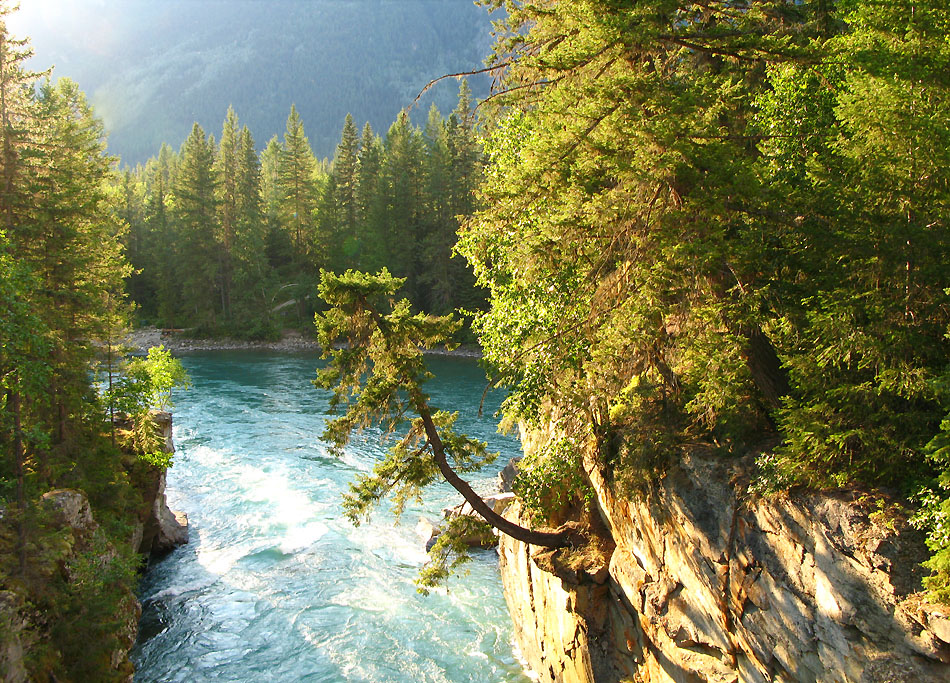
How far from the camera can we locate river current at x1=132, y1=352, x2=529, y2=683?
46.5 ft

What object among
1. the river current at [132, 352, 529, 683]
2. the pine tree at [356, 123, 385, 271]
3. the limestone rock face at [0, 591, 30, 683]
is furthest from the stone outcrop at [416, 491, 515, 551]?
the pine tree at [356, 123, 385, 271]

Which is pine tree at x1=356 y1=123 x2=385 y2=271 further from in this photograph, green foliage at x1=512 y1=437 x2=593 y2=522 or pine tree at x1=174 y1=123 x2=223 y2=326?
green foliage at x1=512 y1=437 x2=593 y2=522

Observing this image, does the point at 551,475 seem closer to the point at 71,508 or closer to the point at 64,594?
the point at 64,594

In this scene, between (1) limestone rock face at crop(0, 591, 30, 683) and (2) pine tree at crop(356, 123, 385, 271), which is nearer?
(1) limestone rock face at crop(0, 591, 30, 683)

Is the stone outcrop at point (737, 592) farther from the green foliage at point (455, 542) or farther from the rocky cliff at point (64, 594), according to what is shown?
the rocky cliff at point (64, 594)

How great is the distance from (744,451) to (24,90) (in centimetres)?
2144

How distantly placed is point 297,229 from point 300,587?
53998 millimetres

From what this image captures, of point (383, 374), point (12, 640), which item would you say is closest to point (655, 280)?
point (383, 374)

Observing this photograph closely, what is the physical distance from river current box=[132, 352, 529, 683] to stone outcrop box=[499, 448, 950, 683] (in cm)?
374

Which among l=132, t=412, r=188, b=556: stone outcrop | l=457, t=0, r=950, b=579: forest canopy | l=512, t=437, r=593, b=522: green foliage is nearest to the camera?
l=457, t=0, r=950, b=579: forest canopy

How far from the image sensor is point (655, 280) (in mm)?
8727

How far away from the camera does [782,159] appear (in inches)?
342

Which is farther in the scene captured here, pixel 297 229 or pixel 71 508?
pixel 297 229

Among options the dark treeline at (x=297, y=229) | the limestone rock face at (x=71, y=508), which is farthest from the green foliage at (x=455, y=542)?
the dark treeline at (x=297, y=229)
